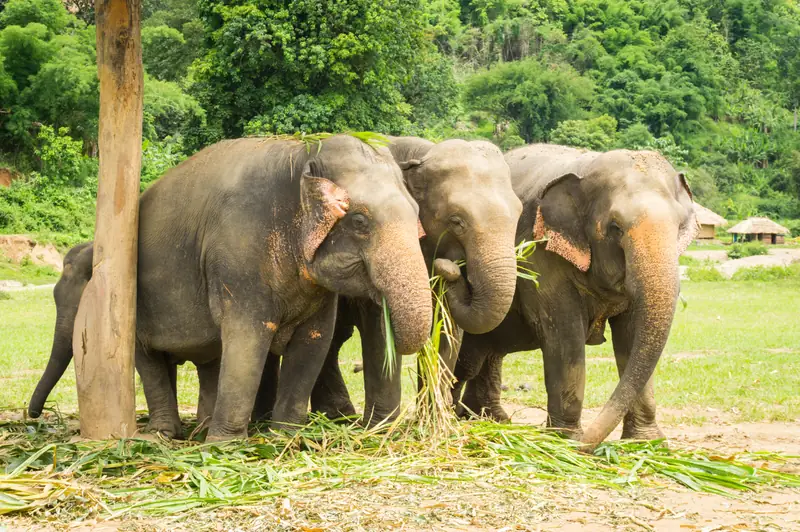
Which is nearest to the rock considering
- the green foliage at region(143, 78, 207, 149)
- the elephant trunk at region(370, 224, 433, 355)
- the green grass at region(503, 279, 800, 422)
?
the green foliage at region(143, 78, 207, 149)

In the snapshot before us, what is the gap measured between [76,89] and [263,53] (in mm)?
12327

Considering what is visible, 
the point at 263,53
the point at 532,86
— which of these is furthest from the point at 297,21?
the point at 532,86

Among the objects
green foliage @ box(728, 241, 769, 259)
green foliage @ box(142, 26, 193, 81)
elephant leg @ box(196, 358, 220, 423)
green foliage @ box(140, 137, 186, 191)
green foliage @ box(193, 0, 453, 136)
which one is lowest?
green foliage @ box(728, 241, 769, 259)

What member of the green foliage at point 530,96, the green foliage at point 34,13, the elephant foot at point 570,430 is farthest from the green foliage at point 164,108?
the elephant foot at point 570,430

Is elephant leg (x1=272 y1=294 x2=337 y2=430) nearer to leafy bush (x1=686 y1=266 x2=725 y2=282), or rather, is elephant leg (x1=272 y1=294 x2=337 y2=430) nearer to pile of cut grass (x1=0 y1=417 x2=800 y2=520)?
pile of cut grass (x1=0 y1=417 x2=800 y2=520)

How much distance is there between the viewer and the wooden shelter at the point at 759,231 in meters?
41.0

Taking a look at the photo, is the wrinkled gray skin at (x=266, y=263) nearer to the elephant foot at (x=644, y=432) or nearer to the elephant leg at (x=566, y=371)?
the elephant leg at (x=566, y=371)

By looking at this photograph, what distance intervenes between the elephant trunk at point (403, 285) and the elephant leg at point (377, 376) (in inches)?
38.5

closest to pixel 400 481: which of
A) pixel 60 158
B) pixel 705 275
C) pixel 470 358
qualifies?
pixel 470 358

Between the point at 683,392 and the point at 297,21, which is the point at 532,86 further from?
the point at 683,392

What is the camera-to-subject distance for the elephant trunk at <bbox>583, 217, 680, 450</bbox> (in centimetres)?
607

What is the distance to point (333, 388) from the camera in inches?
304

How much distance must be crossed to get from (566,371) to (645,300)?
934 millimetres

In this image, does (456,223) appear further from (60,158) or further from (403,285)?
(60,158)
